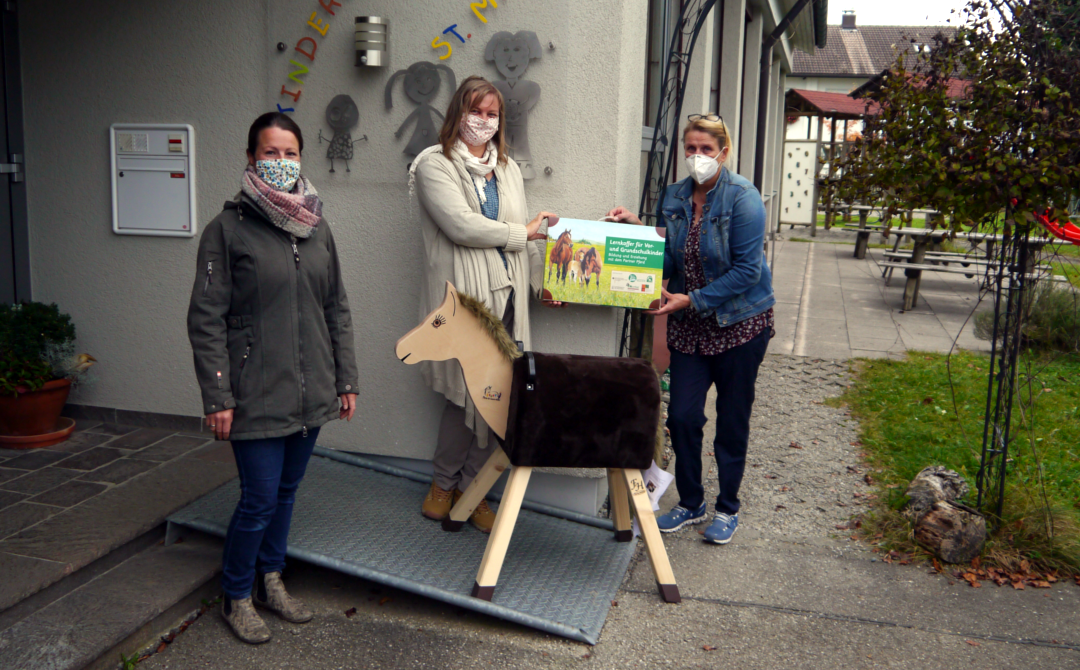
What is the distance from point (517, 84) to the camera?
3980 mm

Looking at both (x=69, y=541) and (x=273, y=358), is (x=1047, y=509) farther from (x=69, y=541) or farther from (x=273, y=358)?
(x=69, y=541)

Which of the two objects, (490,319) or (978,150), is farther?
(978,150)

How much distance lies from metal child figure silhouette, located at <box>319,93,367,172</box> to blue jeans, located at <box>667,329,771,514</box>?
1816 millimetres

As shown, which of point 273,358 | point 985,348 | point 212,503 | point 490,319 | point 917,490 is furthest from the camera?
point 985,348

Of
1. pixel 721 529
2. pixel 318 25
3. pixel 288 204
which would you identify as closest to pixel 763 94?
pixel 318 25

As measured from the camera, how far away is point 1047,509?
3.96 metres

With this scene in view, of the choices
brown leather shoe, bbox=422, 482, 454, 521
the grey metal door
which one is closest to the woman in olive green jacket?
brown leather shoe, bbox=422, 482, 454, 521

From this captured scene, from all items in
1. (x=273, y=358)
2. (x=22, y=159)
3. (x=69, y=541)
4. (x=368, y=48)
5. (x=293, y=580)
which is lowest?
(x=293, y=580)

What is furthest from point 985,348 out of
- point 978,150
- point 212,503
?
point 212,503

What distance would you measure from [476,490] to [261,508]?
107 centimetres

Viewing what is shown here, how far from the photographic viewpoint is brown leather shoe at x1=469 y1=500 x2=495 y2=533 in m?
4.02

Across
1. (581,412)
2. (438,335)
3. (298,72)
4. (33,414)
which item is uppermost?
(298,72)

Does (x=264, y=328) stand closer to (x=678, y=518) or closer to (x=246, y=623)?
(x=246, y=623)

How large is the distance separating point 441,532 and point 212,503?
1.01 meters
